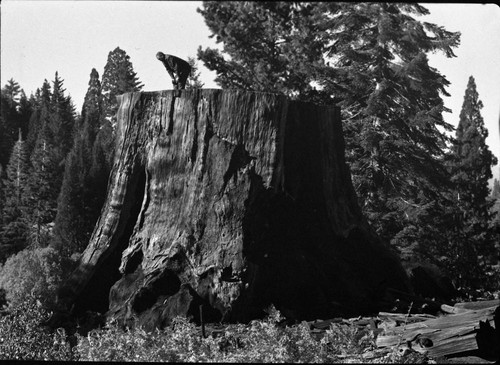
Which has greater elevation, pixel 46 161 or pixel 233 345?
pixel 46 161

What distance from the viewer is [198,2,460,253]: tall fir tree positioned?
27.3 feet

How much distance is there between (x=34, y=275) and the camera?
955 centimetres

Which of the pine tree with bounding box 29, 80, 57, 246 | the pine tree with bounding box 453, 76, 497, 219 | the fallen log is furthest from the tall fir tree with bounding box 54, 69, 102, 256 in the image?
the fallen log

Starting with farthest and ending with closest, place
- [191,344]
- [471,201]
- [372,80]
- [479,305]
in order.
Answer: [471,201]
[372,80]
[479,305]
[191,344]

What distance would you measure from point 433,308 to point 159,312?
3.09 m

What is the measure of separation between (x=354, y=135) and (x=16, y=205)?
854cm

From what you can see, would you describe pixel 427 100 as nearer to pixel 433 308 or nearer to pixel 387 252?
pixel 387 252

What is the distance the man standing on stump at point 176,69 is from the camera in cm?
796

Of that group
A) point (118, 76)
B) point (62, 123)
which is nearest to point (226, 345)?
point (118, 76)

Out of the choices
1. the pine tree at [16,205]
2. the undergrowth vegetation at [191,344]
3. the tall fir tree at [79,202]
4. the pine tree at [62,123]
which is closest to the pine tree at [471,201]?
the undergrowth vegetation at [191,344]

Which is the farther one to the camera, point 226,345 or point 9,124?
point 9,124

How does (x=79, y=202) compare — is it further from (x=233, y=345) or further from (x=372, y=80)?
(x=233, y=345)

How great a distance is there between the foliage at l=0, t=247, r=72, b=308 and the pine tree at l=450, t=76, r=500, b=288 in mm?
5884

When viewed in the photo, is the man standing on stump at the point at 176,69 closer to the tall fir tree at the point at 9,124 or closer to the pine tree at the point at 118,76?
the pine tree at the point at 118,76
